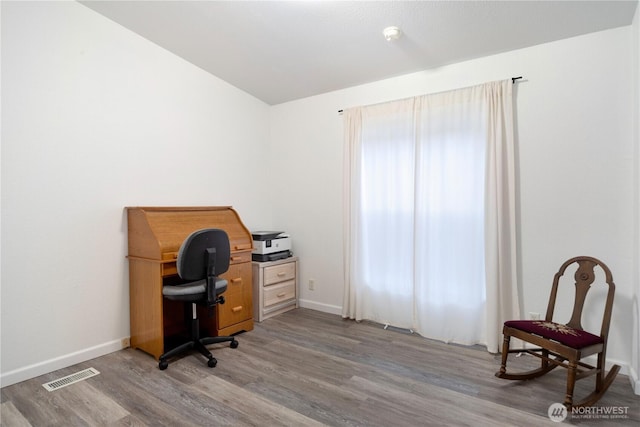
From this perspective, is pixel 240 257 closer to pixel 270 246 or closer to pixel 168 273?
pixel 270 246

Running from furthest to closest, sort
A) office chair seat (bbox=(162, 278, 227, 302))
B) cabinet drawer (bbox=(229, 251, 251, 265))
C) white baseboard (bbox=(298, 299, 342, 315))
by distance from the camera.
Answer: white baseboard (bbox=(298, 299, 342, 315)), cabinet drawer (bbox=(229, 251, 251, 265)), office chair seat (bbox=(162, 278, 227, 302))

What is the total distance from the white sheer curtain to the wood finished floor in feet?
1.37

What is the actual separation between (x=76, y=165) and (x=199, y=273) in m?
1.22

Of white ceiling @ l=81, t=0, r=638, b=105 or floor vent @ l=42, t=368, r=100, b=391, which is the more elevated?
white ceiling @ l=81, t=0, r=638, b=105

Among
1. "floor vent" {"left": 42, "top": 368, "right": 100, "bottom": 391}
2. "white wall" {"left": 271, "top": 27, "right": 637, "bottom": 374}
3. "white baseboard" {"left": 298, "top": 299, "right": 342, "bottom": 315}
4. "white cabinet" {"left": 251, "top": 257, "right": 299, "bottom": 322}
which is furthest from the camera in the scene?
"white baseboard" {"left": 298, "top": 299, "right": 342, "bottom": 315}

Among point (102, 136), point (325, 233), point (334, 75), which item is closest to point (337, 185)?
point (325, 233)

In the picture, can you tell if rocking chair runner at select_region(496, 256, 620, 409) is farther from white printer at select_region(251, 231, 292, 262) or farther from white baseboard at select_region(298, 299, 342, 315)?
white printer at select_region(251, 231, 292, 262)

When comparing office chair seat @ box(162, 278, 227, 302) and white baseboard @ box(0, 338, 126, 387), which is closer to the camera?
white baseboard @ box(0, 338, 126, 387)

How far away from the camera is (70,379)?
7.12 feet

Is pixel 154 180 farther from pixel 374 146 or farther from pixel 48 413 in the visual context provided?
pixel 374 146

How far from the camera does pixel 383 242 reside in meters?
3.20

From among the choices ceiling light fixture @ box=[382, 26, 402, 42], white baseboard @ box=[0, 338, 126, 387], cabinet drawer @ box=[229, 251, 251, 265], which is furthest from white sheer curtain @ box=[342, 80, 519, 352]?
white baseboard @ box=[0, 338, 126, 387]

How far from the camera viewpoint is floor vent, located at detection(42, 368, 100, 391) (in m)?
2.08

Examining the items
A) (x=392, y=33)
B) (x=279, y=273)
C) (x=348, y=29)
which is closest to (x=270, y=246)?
(x=279, y=273)
